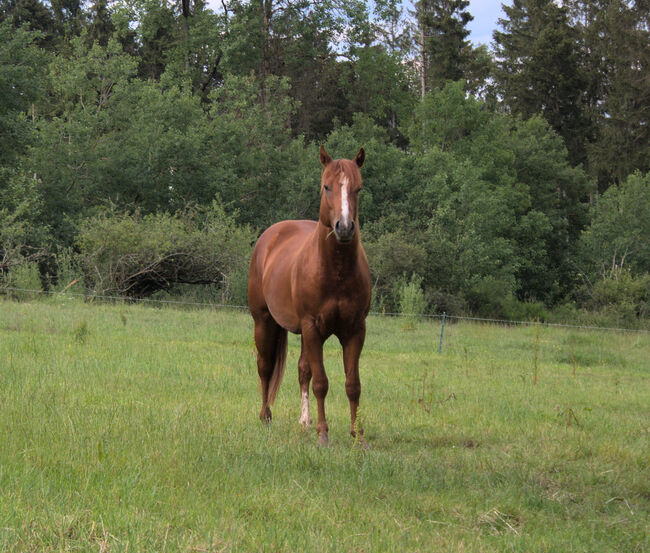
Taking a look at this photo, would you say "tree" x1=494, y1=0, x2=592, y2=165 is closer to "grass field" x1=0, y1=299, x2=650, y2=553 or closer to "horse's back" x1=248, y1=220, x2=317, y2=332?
"grass field" x1=0, y1=299, x2=650, y2=553

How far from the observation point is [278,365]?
7.32 meters

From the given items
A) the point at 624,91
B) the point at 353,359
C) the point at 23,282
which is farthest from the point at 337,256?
the point at 624,91

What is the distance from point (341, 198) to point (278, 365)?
93.5 inches

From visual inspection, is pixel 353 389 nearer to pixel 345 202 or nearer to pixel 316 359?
pixel 316 359

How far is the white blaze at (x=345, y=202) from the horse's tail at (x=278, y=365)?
7.57 feet

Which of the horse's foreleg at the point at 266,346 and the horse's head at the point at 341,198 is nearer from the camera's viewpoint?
the horse's head at the point at 341,198

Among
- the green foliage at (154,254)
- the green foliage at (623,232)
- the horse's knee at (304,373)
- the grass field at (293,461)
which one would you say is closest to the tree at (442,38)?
the green foliage at (623,232)

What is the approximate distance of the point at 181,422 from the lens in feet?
19.2

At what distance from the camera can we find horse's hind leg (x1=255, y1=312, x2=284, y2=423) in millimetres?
7285

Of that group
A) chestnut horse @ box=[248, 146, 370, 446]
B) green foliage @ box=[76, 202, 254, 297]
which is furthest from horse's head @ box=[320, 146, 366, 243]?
green foliage @ box=[76, 202, 254, 297]

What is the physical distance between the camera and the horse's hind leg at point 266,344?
7285 mm

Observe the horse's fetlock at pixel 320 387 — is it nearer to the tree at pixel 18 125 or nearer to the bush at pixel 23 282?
the bush at pixel 23 282

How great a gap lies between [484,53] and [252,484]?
149ft

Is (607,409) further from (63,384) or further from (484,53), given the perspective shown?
(484,53)
